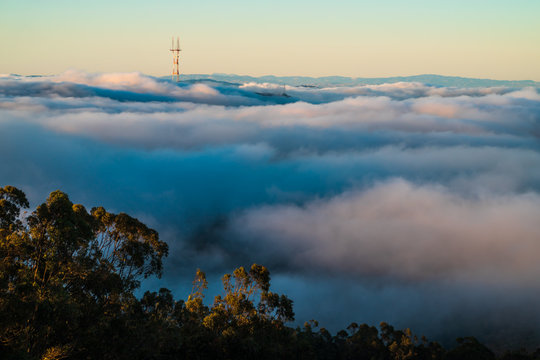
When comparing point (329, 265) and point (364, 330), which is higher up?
point (364, 330)

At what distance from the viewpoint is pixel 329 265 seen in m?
183

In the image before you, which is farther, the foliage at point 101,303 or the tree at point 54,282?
the foliage at point 101,303

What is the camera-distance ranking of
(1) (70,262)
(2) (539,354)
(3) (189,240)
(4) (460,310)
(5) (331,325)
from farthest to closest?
(3) (189,240) < (4) (460,310) < (5) (331,325) < (2) (539,354) < (1) (70,262)

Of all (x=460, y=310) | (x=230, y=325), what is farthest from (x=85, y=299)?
(x=460, y=310)

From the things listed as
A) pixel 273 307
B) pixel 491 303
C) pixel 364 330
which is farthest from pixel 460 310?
pixel 273 307

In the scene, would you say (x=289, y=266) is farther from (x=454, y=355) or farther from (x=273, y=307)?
(x=273, y=307)

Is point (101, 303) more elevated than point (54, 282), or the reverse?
point (54, 282)

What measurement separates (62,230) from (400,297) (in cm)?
15652

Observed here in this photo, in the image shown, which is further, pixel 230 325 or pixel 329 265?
pixel 329 265

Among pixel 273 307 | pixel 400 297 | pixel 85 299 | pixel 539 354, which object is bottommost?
pixel 400 297

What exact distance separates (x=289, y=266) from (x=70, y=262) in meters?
162

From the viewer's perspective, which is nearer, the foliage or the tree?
the tree

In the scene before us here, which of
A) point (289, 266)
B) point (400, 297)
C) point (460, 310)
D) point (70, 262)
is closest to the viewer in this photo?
point (70, 262)

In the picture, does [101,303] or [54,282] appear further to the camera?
[101,303]
